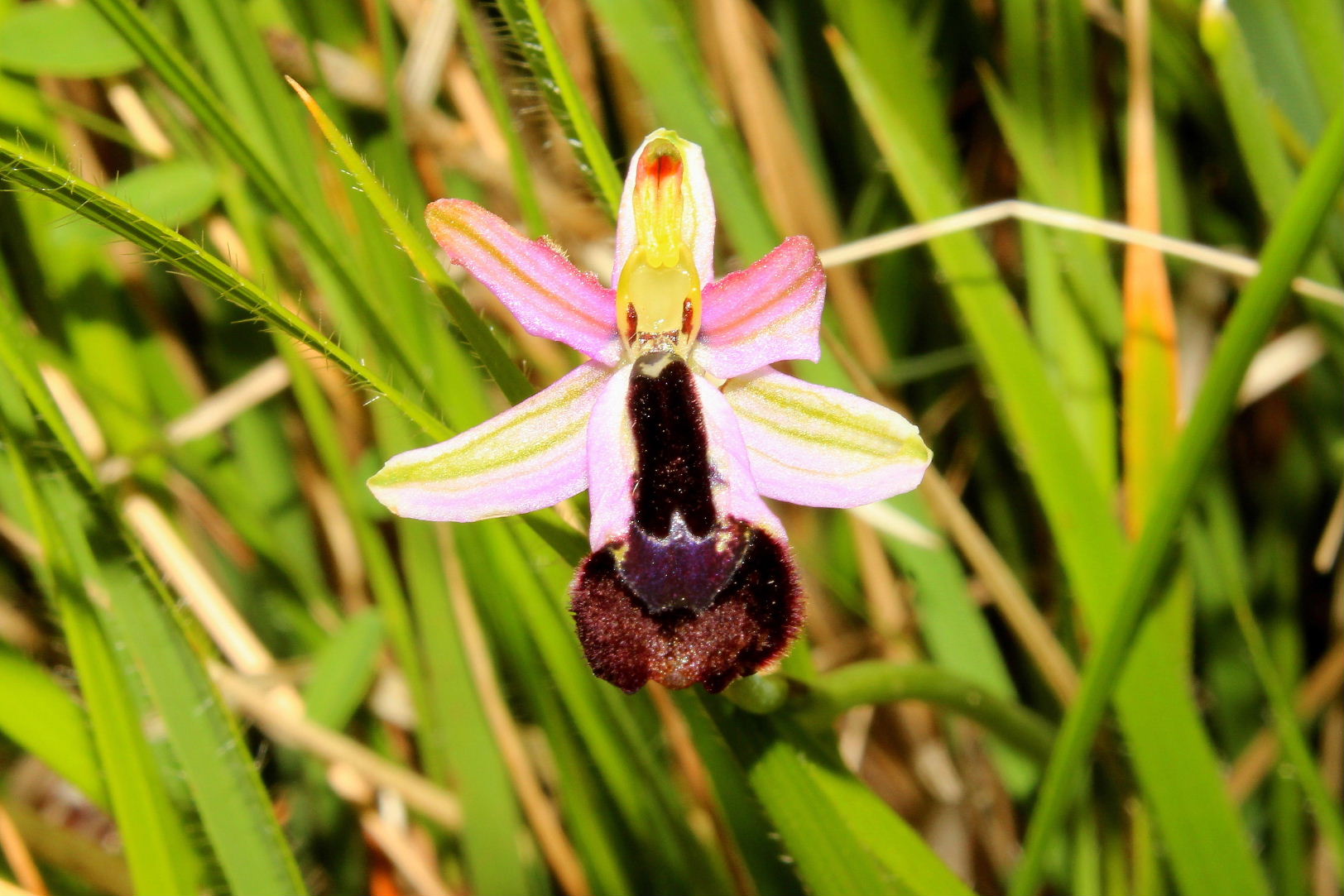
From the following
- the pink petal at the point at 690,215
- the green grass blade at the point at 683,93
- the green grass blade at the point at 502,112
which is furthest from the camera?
the green grass blade at the point at 683,93

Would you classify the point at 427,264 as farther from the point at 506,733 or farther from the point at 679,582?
the point at 506,733

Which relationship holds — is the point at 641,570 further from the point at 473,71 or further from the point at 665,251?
the point at 473,71

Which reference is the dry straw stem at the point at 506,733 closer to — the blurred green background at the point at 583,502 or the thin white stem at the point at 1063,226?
the blurred green background at the point at 583,502

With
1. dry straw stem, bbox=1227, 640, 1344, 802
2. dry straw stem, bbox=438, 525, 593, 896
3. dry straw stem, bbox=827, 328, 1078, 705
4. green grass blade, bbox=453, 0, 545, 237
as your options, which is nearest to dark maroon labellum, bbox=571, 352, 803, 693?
green grass blade, bbox=453, 0, 545, 237

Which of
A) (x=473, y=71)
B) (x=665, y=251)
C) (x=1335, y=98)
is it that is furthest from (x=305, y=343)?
(x=1335, y=98)

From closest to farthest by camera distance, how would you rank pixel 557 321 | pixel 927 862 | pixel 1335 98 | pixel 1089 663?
pixel 557 321, pixel 927 862, pixel 1089 663, pixel 1335 98

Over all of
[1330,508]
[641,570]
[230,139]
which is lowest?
[1330,508]

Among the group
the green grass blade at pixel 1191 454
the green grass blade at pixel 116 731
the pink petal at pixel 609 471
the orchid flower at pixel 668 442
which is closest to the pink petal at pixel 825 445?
the orchid flower at pixel 668 442

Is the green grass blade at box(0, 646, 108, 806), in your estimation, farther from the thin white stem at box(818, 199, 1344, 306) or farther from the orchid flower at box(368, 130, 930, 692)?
the thin white stem at box(818, 199, 1344, 306)
